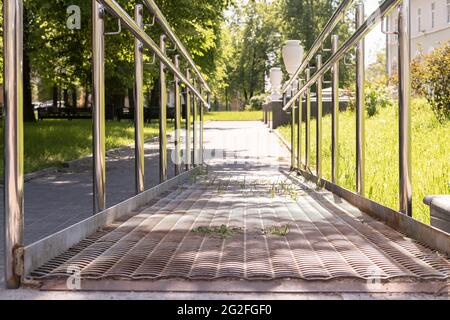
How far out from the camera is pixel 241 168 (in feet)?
43.2

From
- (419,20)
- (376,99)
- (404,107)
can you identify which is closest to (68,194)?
(404,107)

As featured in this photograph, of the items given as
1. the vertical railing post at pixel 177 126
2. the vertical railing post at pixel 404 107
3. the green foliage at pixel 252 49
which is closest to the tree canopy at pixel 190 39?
the green foliage at pixel 252 49

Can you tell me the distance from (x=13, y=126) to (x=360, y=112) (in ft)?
10.9

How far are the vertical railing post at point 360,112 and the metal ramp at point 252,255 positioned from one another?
9.4 inches

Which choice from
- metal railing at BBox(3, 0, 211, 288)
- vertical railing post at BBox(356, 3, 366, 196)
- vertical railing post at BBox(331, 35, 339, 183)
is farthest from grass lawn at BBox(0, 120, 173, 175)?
vertical railing post at BBox(356, 3, 366, 196)

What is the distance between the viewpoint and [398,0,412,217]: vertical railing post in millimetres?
4293

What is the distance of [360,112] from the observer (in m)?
A: 5.92

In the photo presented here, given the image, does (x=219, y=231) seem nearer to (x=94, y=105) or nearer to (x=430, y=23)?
(x=94, y=105)

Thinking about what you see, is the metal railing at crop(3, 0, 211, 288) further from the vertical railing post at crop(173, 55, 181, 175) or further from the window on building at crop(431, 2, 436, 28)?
the window on building at crop(431, 2, 436, 28)

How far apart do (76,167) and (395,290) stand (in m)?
10.0

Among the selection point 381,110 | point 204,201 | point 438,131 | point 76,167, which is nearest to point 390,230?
point 204,201

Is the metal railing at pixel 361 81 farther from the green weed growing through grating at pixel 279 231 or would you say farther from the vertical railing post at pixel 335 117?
the green weed growing through grating at pixel 279 231

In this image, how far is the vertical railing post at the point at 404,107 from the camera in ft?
14.1
